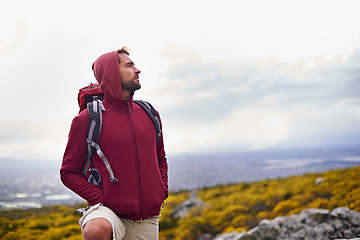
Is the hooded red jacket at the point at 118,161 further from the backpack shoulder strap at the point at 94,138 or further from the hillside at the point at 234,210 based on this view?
the hillside at the point at 234,210

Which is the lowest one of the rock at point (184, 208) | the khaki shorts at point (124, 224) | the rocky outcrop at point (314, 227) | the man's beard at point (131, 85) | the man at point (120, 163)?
the rock at point (184, 208)

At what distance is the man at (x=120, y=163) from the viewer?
2143 mm

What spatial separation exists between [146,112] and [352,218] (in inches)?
187

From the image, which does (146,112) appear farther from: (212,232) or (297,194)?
(297,194)

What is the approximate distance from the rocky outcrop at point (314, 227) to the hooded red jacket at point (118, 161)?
375 centimetres

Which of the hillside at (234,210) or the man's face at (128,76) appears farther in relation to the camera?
the hillside at (234,210)

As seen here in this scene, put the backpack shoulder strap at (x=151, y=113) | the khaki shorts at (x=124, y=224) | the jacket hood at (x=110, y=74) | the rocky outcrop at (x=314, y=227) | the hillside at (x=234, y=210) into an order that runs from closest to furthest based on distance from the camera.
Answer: the khaki shorts at (x=124, y=224) → the jacket hood at (x=110, y=74) → the backpack shoulder strap at (x=151, y=113) → the rocky outcrop at (x=314, y=227) → the hillside at (x=234, y=210)

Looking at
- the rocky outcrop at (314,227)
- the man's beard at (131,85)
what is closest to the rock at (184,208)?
the rocky outcrop at (314,227)

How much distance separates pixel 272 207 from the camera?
8977 mm

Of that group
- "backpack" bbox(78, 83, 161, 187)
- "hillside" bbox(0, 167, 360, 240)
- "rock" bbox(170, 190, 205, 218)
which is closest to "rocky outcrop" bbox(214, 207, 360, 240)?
"hillside" bbox(0, 167, 360, 240)

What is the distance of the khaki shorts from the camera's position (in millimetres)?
2005

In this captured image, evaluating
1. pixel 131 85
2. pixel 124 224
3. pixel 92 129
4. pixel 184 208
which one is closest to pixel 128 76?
pixel 131 85

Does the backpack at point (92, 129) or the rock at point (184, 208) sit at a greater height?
the backpack at point (92, 129)

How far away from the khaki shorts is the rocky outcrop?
368 centimetres
